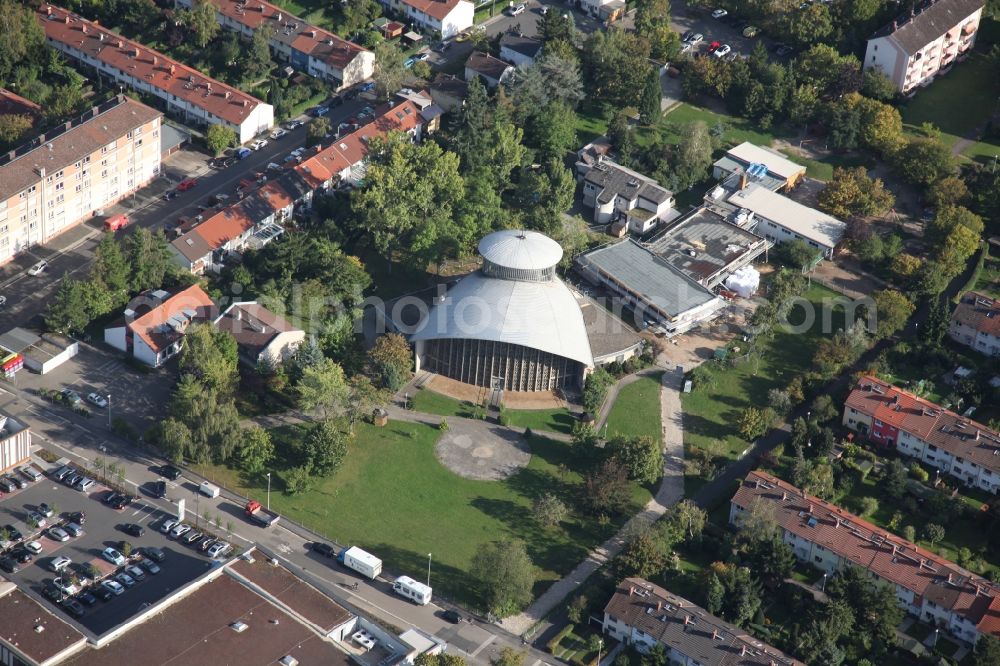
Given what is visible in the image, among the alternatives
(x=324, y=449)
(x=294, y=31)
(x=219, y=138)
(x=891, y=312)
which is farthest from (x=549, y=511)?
(x=294, y=31)

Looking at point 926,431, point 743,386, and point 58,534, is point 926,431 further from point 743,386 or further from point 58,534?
point 58,534

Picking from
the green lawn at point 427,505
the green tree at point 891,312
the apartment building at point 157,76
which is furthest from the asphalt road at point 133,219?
the green tree at point 891,312

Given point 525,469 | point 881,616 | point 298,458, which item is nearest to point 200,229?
point 298,458

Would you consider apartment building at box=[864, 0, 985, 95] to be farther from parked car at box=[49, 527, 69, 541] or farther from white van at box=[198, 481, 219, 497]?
parked car at box=[49, 527, 69, 541]

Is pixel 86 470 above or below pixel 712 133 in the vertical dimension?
below

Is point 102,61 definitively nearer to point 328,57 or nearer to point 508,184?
point 328,57

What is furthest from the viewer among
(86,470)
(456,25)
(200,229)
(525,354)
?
(456,25)
